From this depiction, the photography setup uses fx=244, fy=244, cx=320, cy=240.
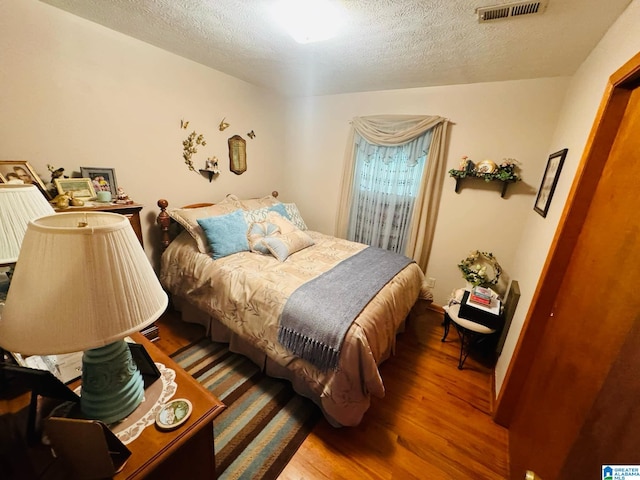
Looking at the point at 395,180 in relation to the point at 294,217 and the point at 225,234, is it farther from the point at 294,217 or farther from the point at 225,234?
the point at 225,234

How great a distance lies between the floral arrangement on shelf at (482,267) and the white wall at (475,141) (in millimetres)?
96

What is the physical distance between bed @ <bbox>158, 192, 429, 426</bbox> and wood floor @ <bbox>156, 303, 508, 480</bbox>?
16 centimetres

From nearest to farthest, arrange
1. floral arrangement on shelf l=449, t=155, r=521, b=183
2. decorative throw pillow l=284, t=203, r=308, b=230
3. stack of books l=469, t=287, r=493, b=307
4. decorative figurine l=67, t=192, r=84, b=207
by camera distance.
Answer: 1. decorative figurine l=67, t=192, r=84, b=207
2. stack of books l=469, t=287, r=493, b=307
3. floral arrangement on shelf l=449, t=155, r=521, b=183
4. decorative throw pillow l=284, t=203, r=308, b=230

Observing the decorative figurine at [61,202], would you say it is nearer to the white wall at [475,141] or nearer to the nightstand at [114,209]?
the nightstand at [114,209]

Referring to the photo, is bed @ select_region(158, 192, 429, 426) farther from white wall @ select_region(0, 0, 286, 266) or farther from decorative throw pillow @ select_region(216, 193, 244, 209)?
white wall @ select_region(0, 0, 286, 266)

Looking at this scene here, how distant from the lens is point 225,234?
7.07ft

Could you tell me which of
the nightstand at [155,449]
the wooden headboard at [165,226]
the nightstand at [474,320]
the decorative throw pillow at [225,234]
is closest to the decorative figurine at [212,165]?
the wooden headboard at [165,226]

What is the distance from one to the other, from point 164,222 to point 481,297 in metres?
2.83

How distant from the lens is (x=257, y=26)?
1.59 metres

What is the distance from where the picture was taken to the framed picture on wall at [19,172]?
1473 mm

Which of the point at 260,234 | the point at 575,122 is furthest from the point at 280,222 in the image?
the point at 575,122

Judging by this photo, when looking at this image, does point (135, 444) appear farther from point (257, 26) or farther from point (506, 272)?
point (506, 272)

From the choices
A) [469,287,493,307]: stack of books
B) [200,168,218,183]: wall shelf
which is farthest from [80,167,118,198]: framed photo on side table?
[469,287,493,307]: stack of books

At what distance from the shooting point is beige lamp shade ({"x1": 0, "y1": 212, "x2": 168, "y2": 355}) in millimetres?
499
